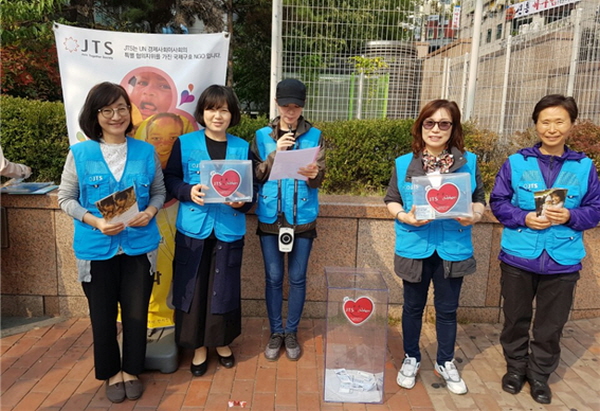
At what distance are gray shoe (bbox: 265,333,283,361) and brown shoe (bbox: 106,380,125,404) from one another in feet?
3.42

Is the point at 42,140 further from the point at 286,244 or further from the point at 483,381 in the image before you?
the point at 483,381

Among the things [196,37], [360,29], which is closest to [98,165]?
[196,37]

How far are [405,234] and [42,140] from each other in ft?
13.2

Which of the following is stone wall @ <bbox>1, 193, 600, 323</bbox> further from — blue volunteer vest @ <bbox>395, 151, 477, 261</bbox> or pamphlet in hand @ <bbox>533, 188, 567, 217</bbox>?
pamphlet in hand @ <bbox>533, 188, 567, 217</bbox>

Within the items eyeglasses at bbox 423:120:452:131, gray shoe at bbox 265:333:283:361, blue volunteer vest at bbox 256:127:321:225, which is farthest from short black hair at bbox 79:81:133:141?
gray shoe at bbox 265:333:283:361

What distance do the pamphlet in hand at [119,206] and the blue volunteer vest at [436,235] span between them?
5.38ft

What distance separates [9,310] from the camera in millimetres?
4148

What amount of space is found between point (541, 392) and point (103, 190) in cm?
306

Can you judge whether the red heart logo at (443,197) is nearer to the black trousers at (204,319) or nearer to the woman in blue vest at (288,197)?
the woman in blue vest at (288,197)

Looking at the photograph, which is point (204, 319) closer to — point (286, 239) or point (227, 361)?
point (227, 361)

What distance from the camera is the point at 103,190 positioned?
272cm

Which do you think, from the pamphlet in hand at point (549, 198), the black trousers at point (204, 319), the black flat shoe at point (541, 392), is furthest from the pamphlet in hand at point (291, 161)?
the black flat shoe at point (541, 392)

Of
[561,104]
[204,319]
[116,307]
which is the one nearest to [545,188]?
[561,104]

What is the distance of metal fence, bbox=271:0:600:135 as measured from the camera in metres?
5.69
